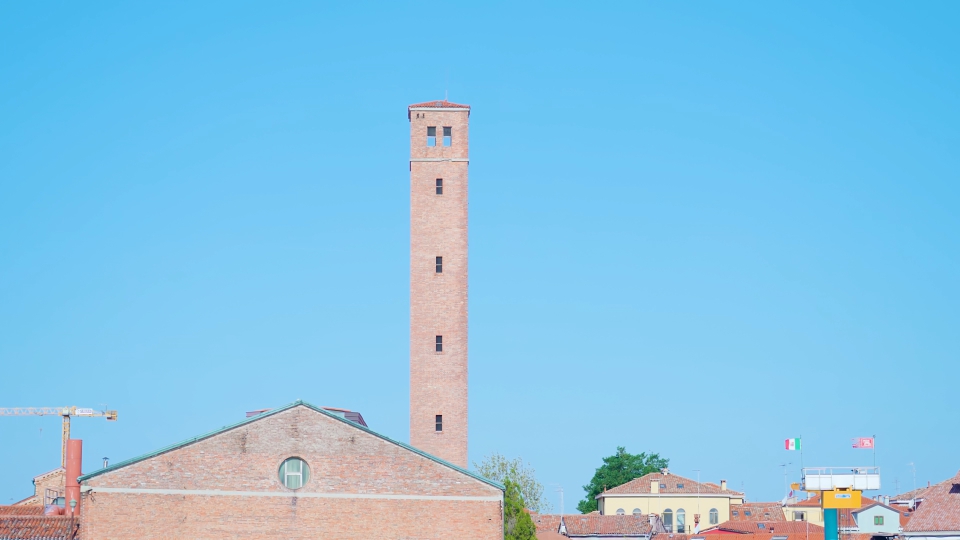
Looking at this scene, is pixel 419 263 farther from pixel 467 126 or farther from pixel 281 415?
pixel 281 415

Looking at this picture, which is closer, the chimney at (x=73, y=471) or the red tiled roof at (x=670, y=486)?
the chimney at (x=73, y=471)

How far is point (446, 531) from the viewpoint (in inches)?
1310

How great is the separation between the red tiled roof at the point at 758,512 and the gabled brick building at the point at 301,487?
167 ft

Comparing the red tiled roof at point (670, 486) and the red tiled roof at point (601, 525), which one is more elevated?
the red tiled roof at point (670, 486)

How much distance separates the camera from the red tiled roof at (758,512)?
8006 centimetres

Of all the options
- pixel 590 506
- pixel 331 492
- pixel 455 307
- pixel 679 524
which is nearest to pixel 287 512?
pixel 331 492

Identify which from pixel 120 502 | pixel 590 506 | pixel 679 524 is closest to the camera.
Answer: pixel 120 502

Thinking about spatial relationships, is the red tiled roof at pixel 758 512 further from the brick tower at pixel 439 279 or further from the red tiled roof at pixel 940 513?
the brick tower at pixel 439 279

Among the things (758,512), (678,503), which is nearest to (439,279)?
(678,503)

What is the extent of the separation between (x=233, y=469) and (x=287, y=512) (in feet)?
6.25

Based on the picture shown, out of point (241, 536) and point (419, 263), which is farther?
point (419, 263)

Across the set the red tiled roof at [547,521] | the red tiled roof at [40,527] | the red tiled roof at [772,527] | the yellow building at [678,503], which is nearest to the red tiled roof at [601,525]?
the red tiled roof at [547,521]

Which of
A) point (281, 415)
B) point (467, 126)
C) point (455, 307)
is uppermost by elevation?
point (467, 126)

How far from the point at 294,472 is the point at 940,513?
85.6 feet
